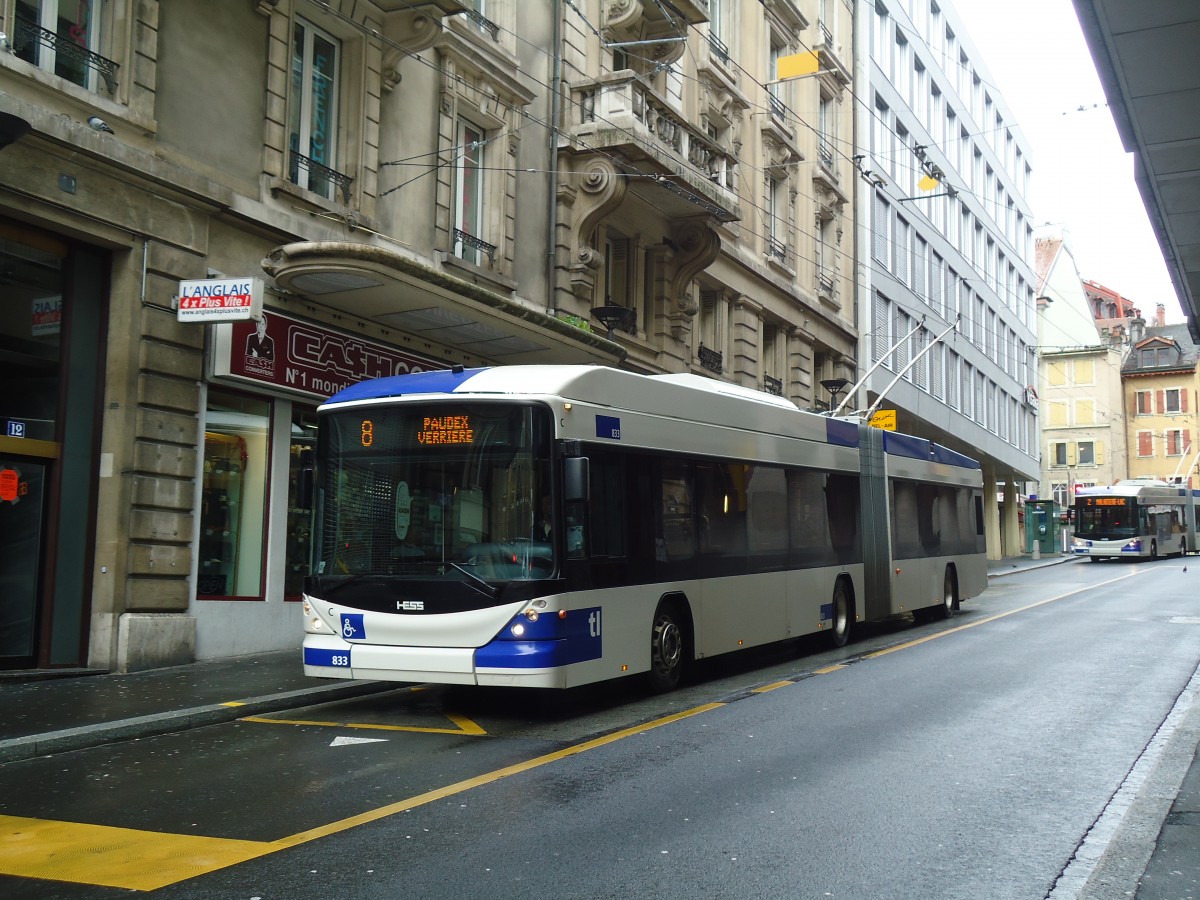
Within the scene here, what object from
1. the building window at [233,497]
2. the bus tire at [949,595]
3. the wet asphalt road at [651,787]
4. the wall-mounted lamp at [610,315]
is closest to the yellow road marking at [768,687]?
the wet asphalt road at [651,787]

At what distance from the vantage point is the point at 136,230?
12516 millimetres

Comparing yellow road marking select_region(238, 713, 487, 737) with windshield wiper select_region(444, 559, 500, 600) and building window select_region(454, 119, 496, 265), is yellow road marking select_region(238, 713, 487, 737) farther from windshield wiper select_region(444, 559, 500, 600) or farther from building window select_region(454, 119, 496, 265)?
building window select_region(454, 119, 496, 265)

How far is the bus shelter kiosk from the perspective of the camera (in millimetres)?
55344

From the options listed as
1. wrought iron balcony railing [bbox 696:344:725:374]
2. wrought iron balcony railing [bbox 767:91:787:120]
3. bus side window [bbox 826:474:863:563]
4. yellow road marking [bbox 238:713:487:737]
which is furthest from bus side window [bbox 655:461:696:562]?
wrought iron balcony railing [bbox 767:91:787:120]

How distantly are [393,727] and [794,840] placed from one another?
175 inches

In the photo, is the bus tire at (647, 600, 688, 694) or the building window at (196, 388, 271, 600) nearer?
the bus tire at (647, 600, 688, 694)

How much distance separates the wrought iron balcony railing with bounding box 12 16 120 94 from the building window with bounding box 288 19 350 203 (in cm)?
290

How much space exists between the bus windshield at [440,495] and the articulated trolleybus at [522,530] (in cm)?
1

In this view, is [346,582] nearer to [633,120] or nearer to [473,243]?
[473,243]

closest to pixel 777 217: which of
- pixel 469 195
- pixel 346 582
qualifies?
pixel 469 195

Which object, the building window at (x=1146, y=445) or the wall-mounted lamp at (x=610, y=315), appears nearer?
the wall-mounted lamp at (x=610, y=315)

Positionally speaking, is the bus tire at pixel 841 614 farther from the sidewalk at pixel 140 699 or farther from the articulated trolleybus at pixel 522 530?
the sidewalk at pixel 140 699

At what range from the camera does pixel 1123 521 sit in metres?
46.3

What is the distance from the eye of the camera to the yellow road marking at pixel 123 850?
204 inches
